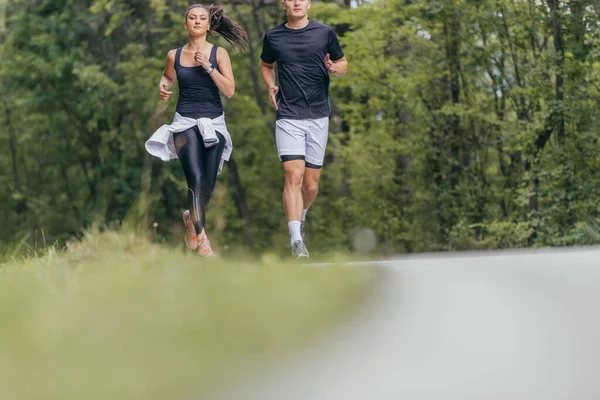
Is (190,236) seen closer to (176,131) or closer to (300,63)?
(176,131)

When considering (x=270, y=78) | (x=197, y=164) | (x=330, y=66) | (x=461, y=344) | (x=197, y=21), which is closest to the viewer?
(x=461, y=344)

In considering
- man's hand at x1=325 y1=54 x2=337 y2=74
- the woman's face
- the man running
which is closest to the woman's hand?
the woman's face

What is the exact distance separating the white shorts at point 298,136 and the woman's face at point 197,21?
959 mm

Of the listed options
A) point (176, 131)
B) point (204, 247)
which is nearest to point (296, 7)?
point (176, 131)

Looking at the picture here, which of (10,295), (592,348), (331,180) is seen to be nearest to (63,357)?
(10,295)

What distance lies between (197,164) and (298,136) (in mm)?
847

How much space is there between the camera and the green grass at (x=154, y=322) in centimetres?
332

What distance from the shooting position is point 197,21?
25.5 ft

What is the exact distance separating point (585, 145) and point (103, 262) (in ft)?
32.8

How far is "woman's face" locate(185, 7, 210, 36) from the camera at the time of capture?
7730 millimetres

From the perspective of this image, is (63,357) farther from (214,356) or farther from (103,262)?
(103,262)

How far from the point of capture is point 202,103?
7848mm

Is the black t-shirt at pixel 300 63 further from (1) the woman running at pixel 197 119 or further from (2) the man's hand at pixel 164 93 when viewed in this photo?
(2) the man's hand at pixel 164 93

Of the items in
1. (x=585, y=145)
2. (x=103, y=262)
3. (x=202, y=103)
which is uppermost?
(x=202, y=103)
